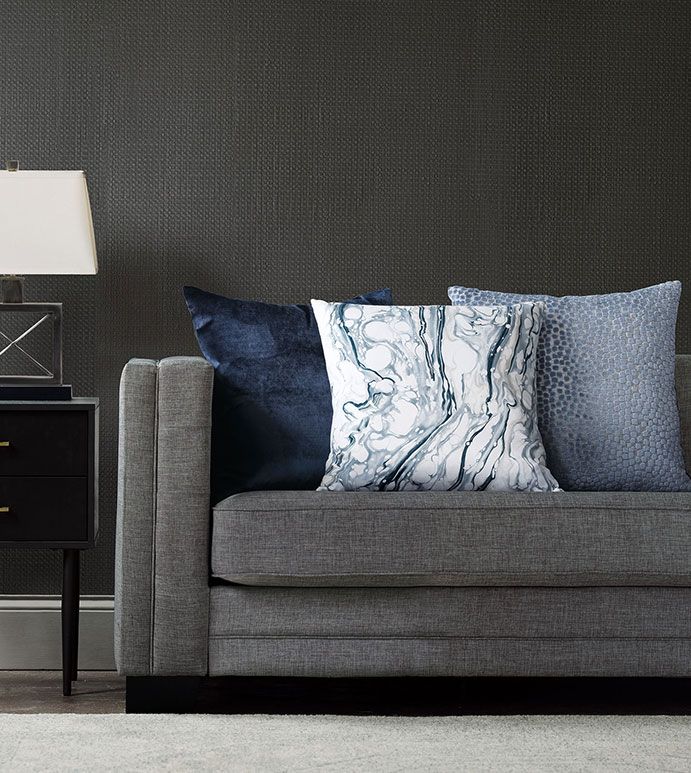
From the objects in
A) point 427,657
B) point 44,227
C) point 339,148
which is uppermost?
point 339,148

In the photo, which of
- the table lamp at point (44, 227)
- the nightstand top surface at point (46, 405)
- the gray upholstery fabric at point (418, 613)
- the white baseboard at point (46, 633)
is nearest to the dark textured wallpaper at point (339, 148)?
the white baseboard at point (46, 633)

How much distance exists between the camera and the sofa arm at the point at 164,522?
2.16 metres

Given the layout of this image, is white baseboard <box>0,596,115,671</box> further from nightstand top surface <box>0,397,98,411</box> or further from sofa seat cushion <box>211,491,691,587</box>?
sofa seat cushion <box>211,491,691,587</box>

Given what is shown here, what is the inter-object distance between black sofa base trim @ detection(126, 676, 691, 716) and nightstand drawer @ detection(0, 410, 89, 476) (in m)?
0.61

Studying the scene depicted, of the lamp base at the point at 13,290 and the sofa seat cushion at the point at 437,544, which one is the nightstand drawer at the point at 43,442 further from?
the sofa seat cushion at the point at 437,544

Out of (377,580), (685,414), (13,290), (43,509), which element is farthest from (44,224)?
(685,414)

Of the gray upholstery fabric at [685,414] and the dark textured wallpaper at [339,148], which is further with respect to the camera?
the dark textured wallpaper at [339,148]

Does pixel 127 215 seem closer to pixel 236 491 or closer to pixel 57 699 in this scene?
pixel 236 491

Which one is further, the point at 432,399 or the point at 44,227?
the point at 44,227

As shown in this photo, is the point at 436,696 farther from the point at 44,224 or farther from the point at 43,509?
the point at 44,224

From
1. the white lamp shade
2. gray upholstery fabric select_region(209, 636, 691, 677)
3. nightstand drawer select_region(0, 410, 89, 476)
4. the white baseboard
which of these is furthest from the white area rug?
the white lamp shade

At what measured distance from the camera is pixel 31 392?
2594mm

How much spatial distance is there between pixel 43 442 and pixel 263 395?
55 cm

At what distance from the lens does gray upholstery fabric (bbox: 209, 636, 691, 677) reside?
2152 millimetres
